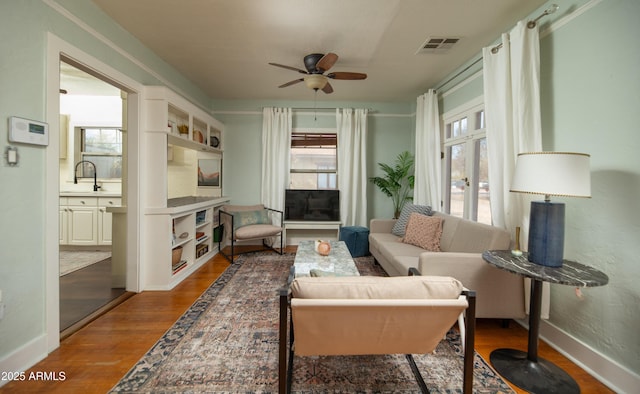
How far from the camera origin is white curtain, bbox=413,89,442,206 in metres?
3.74

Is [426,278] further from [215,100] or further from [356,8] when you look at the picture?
[215,100]

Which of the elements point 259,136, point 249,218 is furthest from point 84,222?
point 259,136

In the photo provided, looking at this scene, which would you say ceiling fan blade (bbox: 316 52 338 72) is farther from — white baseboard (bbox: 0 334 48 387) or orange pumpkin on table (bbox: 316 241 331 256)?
white baseboard (bbox: 0 334 48 387)

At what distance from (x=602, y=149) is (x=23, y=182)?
142 inches

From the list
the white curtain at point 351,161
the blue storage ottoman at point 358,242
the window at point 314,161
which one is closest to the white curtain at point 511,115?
the blue storage ottoman at point 358,242

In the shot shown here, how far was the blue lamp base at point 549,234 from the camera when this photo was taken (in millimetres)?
1604

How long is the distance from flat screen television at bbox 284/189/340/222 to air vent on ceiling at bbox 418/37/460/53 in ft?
8.24

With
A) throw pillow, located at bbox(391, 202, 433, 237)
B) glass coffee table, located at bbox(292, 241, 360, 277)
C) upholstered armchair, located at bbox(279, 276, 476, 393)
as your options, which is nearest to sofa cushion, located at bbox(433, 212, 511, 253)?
throw pillow, located at bbox(391, 202, 433, 237)

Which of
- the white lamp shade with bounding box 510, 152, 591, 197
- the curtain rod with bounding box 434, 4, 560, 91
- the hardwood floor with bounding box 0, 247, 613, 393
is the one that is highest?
the curtain rod with bounding box 434, 4, 560, 91

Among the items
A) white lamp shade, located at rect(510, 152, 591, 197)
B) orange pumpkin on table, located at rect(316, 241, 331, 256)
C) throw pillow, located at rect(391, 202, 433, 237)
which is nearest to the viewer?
white lamp shade, located at rect(510, 152, 591, 197)

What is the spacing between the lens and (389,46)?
9.10 feet

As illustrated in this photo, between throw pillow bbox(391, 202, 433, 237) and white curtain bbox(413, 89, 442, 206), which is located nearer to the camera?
throw pillow bbox(391, 202, 433, 237)

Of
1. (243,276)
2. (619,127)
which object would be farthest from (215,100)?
(619,127)

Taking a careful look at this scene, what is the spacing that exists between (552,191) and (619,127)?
59cm
